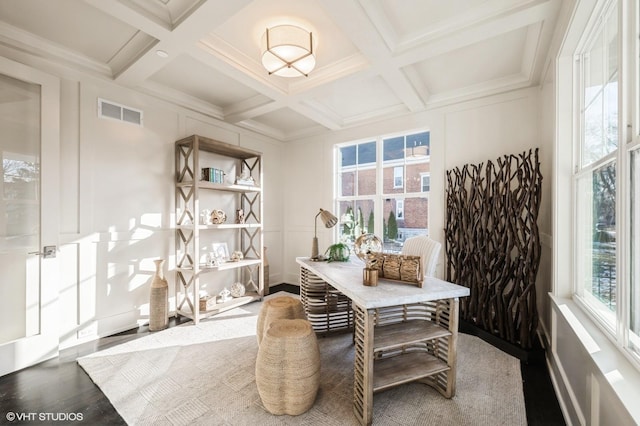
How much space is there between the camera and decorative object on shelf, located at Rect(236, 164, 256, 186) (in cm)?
385

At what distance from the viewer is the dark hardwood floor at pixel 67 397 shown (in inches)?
67.8

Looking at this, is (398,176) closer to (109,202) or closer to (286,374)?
(286,374)

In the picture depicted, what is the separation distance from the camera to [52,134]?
8.08 feet

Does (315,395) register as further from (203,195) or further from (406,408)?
(203,195)

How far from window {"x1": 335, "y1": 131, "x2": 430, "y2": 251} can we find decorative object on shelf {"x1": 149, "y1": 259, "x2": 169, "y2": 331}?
2627mm

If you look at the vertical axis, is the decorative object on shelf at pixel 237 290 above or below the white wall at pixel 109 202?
below

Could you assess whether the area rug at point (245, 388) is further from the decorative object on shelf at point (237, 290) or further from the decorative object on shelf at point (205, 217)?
the decorative object on shelf at point (205, 217)

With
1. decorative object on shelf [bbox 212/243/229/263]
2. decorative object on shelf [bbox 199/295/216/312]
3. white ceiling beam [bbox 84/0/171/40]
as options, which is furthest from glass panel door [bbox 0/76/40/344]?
decorative object on shelf [bbox 212/243/229/263]

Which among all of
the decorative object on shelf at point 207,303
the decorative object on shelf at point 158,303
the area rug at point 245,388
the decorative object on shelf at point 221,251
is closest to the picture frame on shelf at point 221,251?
the decorative object on shelf at point 221,251

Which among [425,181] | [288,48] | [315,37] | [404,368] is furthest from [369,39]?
[404,368]

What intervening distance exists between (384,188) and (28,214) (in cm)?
394

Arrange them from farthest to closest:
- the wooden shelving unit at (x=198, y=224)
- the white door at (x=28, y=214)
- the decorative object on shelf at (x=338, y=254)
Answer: the wooden shelving unit at (x=198, y=224)
the decorative object on shelf at (x=338, y=254)
the white door at (x=28, y=214)

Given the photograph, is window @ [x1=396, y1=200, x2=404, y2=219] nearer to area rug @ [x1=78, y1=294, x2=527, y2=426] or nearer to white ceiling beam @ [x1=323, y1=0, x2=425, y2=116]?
white ceiling beam @ [x1=323, y1=0, x2=425, y2=116]

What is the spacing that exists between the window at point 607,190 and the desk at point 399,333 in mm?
707
